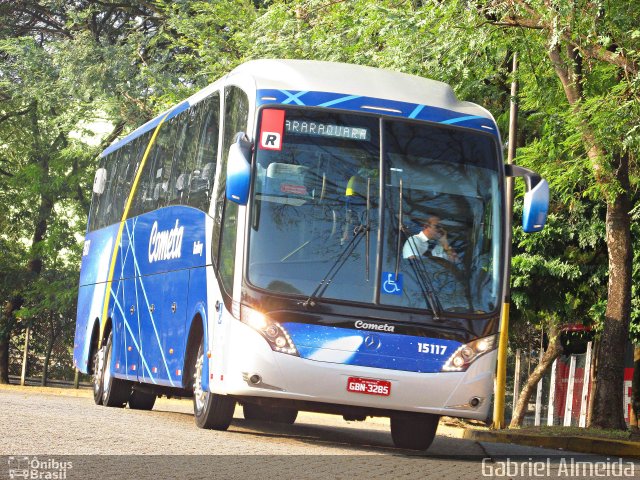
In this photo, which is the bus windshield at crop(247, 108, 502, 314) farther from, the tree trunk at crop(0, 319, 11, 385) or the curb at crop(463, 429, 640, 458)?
the tree trunk at crop(0, 319, 11, 385)

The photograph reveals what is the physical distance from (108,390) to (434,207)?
8167mm

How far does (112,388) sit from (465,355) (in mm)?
7967

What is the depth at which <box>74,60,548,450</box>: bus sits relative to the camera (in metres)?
12.9

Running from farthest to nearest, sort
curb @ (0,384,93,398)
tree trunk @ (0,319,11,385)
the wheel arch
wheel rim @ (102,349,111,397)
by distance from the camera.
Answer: tree trunk @ (0,319,11,385)
curb @ (0,384,93,398)
wheel rim @ (102,349,111,397)
the wheel arch

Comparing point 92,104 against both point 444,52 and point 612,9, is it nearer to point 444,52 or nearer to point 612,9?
point 444,52

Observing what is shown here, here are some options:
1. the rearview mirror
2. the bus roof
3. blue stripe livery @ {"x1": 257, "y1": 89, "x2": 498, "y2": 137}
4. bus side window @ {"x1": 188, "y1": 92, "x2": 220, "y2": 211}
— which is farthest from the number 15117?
the rearview mirror

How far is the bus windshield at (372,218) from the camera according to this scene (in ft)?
42.8

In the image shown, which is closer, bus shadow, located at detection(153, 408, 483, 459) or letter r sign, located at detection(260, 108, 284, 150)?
letter r sign, located at detection(260, 108, 284, 150)

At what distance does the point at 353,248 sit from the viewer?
13094 mm

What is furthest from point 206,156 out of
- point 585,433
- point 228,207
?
point 585,433

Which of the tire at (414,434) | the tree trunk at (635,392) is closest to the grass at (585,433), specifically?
the tire at (414,434)

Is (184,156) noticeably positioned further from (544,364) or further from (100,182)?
(544,364)

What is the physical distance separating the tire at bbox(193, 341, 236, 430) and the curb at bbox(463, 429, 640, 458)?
206 inches

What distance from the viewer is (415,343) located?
42.8 ft
